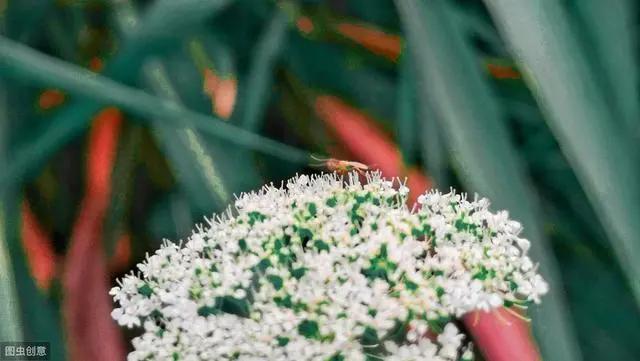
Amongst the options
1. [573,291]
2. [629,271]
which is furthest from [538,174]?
[629,271]

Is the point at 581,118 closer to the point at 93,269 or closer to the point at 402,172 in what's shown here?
the point at 402,172

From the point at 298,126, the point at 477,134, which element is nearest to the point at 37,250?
the point at 298,126

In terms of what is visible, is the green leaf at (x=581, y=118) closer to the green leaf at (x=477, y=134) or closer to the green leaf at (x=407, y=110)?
the green leaf at (x=477, y=134)

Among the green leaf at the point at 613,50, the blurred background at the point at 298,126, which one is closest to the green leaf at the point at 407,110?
the blurred background at the point at 298,126

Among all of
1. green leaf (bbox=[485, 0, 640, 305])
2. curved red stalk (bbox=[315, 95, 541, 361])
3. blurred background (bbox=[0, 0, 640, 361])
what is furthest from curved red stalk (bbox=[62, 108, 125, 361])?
green leaf (bbox=[485, 0, 640, 305])

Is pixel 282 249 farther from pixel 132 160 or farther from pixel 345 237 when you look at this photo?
pixel 132 160

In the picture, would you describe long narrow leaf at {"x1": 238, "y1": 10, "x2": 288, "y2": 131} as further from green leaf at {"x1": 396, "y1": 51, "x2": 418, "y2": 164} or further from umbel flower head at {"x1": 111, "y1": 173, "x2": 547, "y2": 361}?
umbel flower head at {"x1": 111, "y1": 173, "x2": 547, "y2": 361}
